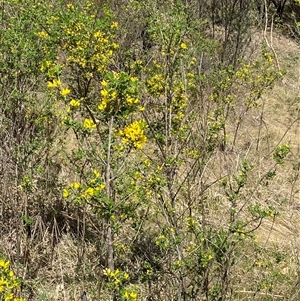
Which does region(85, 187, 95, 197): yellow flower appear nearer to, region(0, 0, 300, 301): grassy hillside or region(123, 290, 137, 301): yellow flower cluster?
region(0, 0, 300, 301): grassy hillside

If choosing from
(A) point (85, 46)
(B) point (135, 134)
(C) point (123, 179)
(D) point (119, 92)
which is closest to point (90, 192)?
(B) point (135, 134)

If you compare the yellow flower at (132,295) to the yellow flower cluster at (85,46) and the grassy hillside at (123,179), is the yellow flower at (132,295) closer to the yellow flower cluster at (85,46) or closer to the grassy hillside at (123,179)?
the grassy hillside at (123,179)

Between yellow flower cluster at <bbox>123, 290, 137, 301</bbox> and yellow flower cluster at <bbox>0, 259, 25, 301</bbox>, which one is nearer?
yellow flower cluster at <bbox>0, 259, 25, 301</bbox>

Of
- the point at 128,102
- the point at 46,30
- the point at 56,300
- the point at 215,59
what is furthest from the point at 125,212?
the point at 215,59

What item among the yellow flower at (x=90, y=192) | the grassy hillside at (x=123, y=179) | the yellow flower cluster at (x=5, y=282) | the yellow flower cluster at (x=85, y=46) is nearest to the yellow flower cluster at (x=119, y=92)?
the grassy hillside at (x=123, y=179)

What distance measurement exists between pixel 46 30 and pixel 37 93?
683mm

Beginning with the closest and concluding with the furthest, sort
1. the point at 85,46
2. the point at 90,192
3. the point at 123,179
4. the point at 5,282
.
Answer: the point at 5,282 → the point at 90,192 → the point at 123,179 → the point at 85,46

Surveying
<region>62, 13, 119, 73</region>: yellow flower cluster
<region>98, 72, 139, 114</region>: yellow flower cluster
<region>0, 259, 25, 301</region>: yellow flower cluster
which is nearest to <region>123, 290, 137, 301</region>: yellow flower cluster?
<region>0, 259, 25, 301</region>: yellow flower cluster

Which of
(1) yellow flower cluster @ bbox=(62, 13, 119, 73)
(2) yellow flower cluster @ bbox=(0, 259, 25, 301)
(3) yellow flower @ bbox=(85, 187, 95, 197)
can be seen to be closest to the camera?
(2) yellow flower cluster @ bbox=(0, 259, 25, 301)

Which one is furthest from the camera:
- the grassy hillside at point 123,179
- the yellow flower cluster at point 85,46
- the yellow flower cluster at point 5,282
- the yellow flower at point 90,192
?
the yellow flower cluster at point 85,46

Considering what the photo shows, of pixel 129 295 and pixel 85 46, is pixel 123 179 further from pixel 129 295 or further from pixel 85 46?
pixel 129 295

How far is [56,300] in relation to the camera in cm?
340

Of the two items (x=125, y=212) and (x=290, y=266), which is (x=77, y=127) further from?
(x=290, y=266)

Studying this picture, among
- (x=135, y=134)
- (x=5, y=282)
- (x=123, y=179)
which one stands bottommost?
(x=123, y=179)
